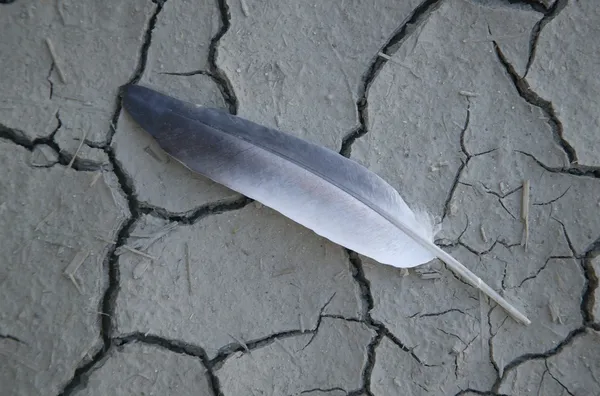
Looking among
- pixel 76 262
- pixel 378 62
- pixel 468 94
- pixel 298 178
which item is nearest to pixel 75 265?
pixel 76 262

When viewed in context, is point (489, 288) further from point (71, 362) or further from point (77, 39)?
point (77, 39)

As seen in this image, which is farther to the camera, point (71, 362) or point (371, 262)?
point (371, 262)

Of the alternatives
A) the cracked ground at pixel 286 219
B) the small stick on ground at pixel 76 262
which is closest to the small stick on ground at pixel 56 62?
the cracked ground at pixel 286 219

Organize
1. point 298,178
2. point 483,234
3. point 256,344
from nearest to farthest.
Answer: point 298,178, point 256,344, point 483,234

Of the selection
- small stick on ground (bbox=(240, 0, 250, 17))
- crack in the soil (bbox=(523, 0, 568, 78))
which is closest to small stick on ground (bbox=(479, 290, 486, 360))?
crack in the soil (bbox=(523, 0, 568, 78))

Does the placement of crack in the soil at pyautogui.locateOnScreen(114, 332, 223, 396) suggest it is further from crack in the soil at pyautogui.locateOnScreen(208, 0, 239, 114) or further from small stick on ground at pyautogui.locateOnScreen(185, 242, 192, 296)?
crack in the soil at pyautogui.locateOnScreen(208, 0, 239, 114)

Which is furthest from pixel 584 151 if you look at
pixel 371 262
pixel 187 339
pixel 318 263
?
pixel 187 339

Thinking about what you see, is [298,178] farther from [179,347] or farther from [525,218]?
[525,218]
